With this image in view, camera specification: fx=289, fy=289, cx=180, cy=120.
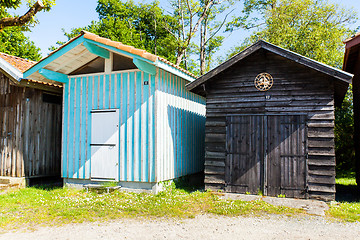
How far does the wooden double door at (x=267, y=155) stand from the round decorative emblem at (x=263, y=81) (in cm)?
79

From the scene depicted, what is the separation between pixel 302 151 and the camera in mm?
7438

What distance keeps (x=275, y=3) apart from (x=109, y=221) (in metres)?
22.7

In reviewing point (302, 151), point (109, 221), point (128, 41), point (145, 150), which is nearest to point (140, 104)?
point (145, 150)

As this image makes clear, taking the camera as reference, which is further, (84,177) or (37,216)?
(84,177)

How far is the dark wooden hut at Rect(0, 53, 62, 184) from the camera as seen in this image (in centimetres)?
933

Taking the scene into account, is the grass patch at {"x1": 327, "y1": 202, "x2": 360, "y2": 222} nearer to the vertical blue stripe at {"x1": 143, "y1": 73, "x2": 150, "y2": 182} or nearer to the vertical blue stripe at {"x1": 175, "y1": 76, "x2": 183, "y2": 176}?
the vertical blue stripe at {"x1": 175, "y1": 76, "x2": 183, "y2": 176}

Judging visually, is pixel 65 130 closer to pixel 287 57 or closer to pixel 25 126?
pixel 25 126

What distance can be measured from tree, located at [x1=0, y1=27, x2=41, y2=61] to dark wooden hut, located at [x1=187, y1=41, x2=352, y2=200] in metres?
22.4

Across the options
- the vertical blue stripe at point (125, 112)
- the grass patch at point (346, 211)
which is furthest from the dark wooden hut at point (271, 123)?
the vertical blue stripe at point (125, 112)

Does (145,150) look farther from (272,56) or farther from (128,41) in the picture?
(128,41)

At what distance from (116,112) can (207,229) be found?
14.7 ft

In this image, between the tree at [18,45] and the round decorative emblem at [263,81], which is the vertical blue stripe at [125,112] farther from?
the tree at [18,45]

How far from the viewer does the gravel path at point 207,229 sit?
498 centimetres

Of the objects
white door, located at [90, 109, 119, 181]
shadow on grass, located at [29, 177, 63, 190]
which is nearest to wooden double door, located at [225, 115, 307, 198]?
white door, located at [90, 109, 119, 181]
